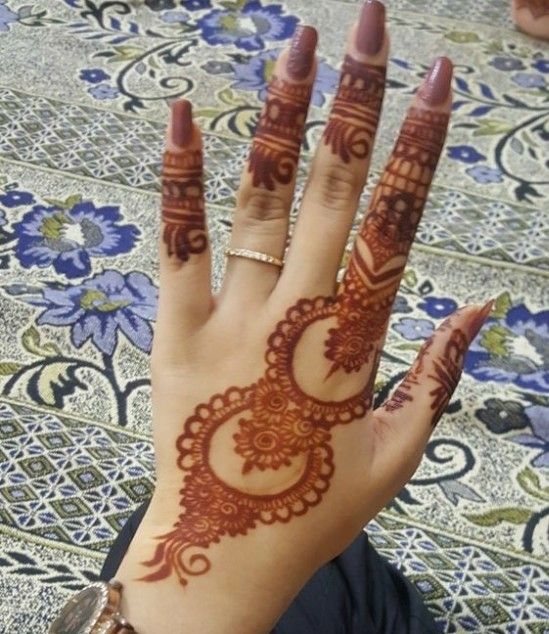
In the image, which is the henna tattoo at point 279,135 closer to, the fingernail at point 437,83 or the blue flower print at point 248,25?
the fingernail at point 437,83

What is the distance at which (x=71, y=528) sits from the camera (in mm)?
745

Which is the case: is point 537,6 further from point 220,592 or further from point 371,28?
point 220,592

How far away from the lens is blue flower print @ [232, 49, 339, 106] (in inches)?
53.5

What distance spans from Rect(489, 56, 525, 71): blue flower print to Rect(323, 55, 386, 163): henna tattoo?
999mm

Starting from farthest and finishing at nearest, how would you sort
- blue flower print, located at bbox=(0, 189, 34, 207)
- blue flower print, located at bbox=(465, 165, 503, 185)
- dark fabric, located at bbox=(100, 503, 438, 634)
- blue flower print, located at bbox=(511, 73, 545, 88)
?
blue flower print, located at bbox=(511, 73, 545, 88)
blue flower print, located at bbox=(465, 165, 503, 185)
blue flower print, located at bbox=(0, 189, 34, 207)
dark fabric, located at bbox=(100, 503, 438, 634)

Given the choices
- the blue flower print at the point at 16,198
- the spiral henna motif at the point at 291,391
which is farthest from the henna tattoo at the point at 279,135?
the blue flower print at the point at 16,198

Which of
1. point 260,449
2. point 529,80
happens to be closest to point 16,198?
point 260,449

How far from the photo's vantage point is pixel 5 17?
149cm

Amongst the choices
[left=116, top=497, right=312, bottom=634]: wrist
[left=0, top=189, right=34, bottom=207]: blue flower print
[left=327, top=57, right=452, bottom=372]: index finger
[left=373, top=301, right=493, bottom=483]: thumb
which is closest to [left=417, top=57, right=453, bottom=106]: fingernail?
[left=327, top=57, right=452, bottom=372]: index finger

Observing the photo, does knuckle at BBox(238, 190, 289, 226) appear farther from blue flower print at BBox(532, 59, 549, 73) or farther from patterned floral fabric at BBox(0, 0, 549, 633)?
blue flower print at BBox(532, 59, 549, 73)

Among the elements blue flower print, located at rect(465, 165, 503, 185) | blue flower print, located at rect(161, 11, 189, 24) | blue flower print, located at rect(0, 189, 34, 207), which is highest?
blue flower print, located at rect(465, 165, 503, 185)

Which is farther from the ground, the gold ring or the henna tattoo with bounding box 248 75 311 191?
the henna tattoo with bounding box 248 75 311 191

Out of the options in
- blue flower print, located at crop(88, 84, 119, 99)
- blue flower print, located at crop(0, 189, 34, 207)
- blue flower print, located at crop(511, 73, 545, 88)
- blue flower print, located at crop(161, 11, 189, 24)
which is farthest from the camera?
blue flower print, located at crop(161, 11, 189, 24)

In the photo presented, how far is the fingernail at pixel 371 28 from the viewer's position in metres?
0.51
